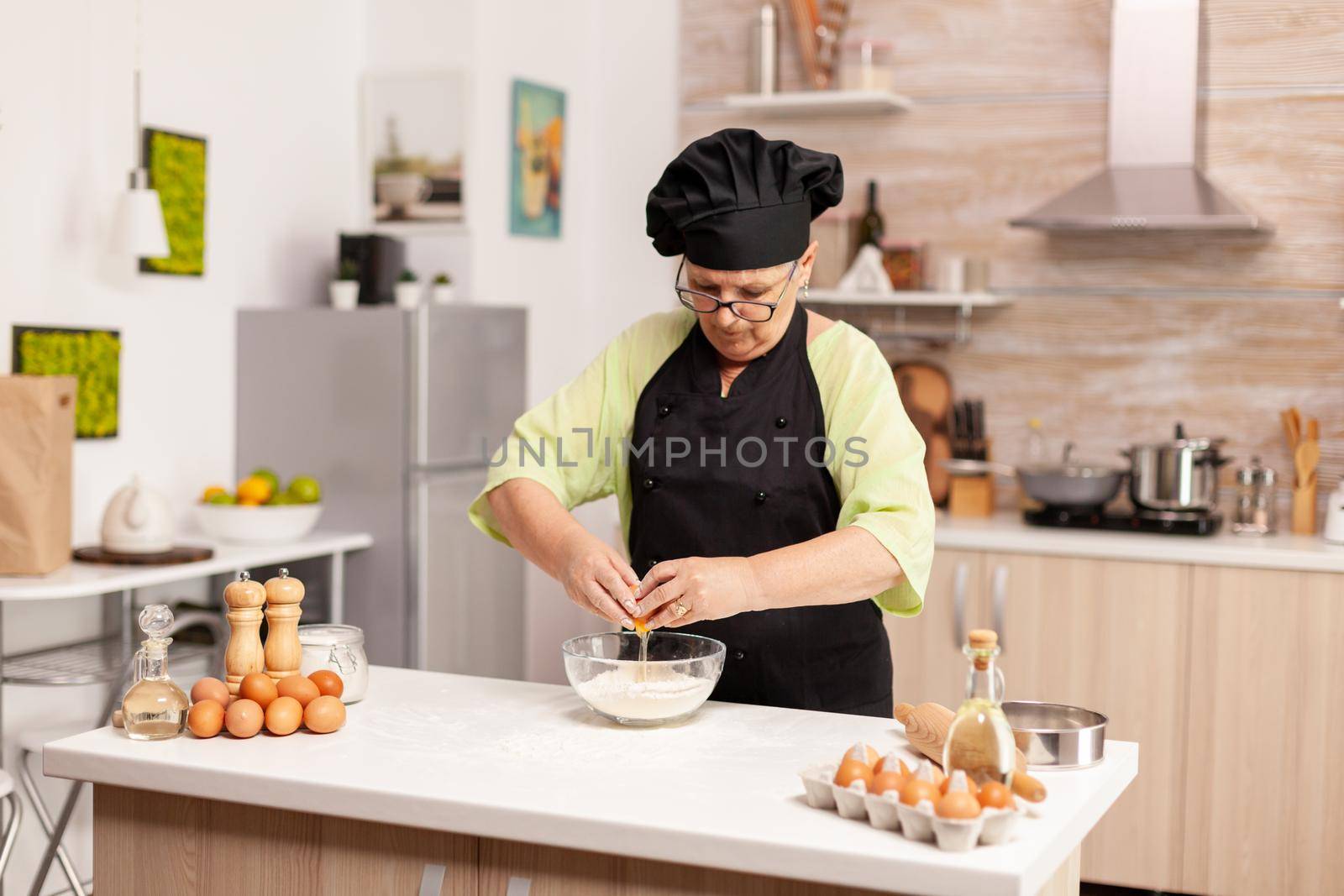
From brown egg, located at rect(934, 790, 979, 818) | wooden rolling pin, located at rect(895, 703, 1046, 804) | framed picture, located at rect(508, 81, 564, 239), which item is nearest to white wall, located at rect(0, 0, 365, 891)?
framed picture, located at rect(508, 81, 564, 239)

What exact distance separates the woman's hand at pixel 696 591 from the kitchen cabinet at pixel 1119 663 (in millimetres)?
1934

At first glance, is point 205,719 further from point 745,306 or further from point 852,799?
point 745,306

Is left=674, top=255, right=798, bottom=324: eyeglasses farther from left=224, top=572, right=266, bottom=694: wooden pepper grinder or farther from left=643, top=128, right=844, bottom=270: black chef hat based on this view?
left=224, top=572, right=266, bottom=694: wooden pepper grinder

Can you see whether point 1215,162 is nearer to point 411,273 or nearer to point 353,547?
point 411,273

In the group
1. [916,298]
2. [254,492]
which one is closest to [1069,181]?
[916,298]

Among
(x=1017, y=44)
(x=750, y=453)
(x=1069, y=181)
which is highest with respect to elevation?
(x=1017, y=44)

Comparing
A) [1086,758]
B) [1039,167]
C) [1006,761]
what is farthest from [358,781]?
[1039,167]

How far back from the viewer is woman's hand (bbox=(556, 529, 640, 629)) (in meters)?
1.91

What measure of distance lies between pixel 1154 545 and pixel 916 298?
3.29ft

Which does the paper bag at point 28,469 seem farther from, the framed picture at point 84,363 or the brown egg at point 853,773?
the brown egg at point 853,773

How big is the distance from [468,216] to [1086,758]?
2.93 meters

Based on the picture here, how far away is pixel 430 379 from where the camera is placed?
3854 millimetres

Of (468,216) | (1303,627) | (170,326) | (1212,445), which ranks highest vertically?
(468,216)

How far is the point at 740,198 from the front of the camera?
6.84 feet
